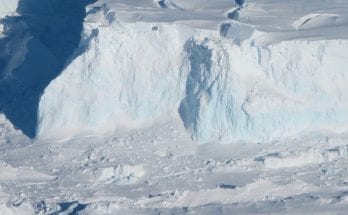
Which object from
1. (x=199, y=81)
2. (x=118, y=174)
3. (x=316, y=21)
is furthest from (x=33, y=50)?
(x=316, y=21)

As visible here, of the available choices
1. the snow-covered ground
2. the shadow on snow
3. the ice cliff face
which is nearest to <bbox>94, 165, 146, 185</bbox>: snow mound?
the snow-covered ground

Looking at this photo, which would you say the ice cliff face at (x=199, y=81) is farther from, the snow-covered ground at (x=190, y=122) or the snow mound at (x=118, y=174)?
the snow mound at (x=118, y=174)

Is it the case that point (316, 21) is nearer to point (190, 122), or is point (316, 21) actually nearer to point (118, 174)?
point (190, 122)

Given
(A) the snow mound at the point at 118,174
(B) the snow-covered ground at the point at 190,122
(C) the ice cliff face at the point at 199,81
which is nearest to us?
(B) the snow-covered ground at the point at 190,122

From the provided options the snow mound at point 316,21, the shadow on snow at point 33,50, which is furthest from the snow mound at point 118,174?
the snow mound at point 316,21

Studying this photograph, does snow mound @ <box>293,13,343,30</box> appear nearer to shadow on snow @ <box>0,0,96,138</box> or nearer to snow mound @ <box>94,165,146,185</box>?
snow mound @ <box>94,165,146,185</box>

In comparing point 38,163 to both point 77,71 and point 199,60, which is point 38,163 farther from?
point 199,60
